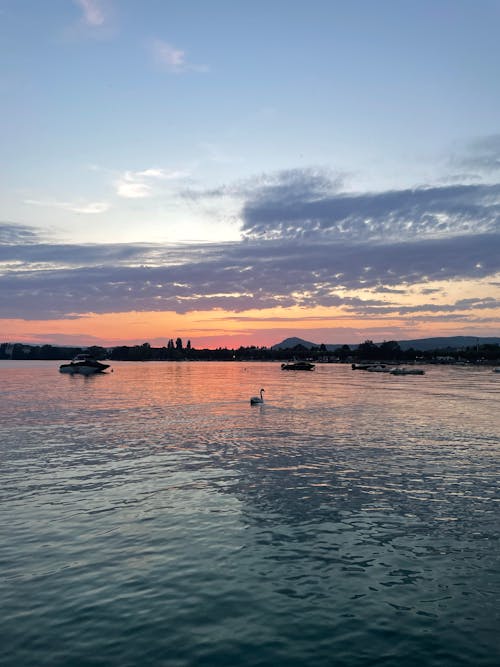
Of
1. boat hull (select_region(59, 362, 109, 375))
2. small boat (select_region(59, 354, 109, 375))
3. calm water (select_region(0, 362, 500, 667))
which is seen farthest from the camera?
small boat (select_region(59, 354, 109, 375))

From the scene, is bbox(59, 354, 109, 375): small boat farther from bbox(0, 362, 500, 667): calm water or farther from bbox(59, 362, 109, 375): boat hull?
bbox(0, 362, 500, 667): calm water

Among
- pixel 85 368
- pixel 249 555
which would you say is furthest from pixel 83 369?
pixel 249 555

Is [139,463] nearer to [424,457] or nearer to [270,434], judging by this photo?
[270,434]

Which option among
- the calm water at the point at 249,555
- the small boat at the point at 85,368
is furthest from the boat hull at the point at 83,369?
the calm water at the point at 249,555

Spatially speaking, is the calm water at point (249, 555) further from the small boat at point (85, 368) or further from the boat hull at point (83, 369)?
the small boat at point (85, 368)

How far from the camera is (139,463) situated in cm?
2931

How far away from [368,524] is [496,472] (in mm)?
12283

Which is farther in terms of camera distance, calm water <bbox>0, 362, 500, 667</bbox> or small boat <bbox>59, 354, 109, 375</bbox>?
small boat <bbox>59, 354, 109, 375</bbox>

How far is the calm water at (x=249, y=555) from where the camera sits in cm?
1117

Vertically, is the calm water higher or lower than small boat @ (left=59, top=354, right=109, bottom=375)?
lower

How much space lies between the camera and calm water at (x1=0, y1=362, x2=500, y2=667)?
11.2 m

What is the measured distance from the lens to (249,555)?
16.0 m

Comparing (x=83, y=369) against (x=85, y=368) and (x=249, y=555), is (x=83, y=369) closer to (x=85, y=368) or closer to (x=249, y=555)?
(x=85, y=368)

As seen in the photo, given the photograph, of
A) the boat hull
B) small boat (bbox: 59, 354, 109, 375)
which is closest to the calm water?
the boat hull
